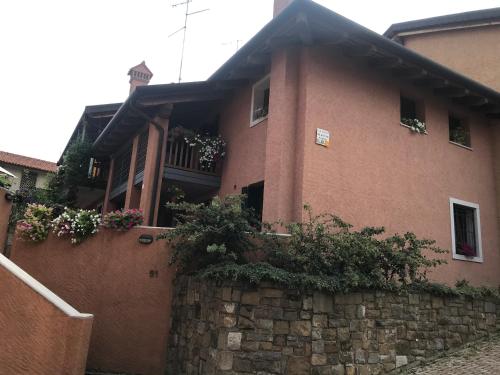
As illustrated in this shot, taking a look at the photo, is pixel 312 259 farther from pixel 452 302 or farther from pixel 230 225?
pixel 452 302

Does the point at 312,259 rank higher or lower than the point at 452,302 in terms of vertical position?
higher

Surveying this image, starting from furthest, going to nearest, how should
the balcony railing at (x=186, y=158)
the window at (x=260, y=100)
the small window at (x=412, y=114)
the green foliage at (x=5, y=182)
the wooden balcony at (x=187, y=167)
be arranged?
the balcony railing at (x=186, y=158), the wooden balcony at (x=187, y=167), the small window at (x=412, y=114), the window at (x=260, y=100), the green foliage at (x=5, y=182)

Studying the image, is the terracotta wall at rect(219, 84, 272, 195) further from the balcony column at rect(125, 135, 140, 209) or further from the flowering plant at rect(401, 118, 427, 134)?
the flowering plant at rect(401, 118, 427, 134)

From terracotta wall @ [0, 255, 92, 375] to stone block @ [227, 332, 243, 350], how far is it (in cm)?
186

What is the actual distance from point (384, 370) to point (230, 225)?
3275mm

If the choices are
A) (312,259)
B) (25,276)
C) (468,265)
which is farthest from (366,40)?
(25,276)

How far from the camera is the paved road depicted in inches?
269

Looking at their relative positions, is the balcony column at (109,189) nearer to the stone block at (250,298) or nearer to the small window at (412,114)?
→ the small window at (412,114)

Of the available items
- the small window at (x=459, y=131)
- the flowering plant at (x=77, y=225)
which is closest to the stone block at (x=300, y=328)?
Result: the flowering plant at (x=77, y=225)

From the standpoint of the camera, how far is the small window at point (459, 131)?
11.8 metres

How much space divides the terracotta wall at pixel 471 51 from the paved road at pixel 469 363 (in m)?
8.04

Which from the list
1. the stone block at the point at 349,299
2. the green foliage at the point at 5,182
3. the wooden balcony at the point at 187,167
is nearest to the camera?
the stone block at the point at 349,299

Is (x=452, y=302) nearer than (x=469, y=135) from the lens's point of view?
Yes

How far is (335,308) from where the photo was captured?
6.52m
